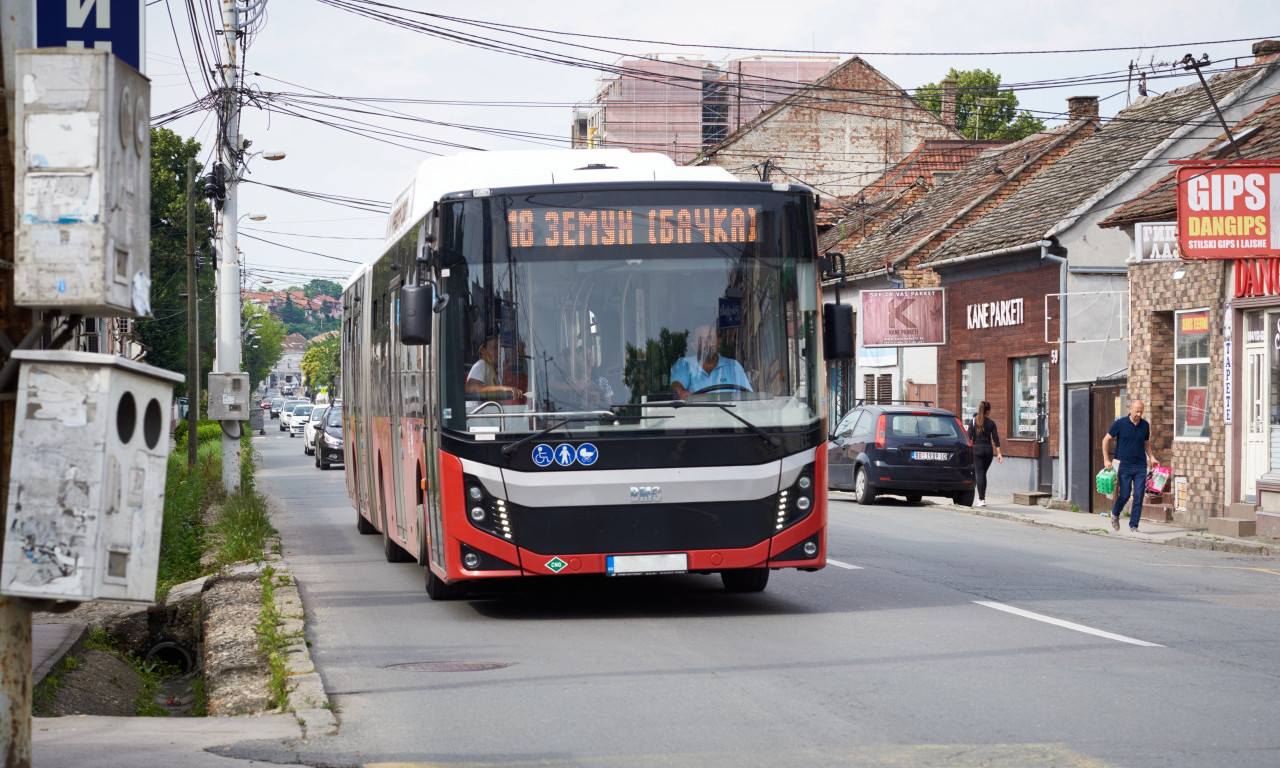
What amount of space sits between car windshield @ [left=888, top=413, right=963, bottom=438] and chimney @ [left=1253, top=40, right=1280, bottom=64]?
39.2ft

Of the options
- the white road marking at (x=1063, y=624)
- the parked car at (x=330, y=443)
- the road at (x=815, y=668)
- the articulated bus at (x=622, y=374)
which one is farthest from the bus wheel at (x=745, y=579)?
the parked car at (x=330, y=443)

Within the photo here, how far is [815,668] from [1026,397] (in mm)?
25755

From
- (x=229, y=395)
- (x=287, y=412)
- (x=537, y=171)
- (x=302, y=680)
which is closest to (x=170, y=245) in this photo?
(x=287, y=412)

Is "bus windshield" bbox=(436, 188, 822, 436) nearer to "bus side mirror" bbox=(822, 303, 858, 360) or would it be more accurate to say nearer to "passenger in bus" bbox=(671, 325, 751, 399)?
"passenger in bus" bbox=(671, 325, 751, 399)

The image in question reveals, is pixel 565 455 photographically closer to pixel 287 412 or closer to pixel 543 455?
pixel 543 455

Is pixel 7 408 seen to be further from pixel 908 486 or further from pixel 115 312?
pixel 908 486

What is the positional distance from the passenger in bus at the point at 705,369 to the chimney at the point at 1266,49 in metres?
25.4

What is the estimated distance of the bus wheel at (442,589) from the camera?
12.3 m

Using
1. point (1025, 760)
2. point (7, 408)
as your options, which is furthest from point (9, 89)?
point (1025, 760)

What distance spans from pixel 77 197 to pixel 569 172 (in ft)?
23.5

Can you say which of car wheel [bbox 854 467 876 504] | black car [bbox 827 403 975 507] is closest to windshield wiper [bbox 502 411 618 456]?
black car [bbox 827 403 975 507]

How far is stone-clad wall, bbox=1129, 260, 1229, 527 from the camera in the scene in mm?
22844

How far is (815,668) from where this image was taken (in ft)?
29.0

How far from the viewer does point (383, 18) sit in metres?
25.1
